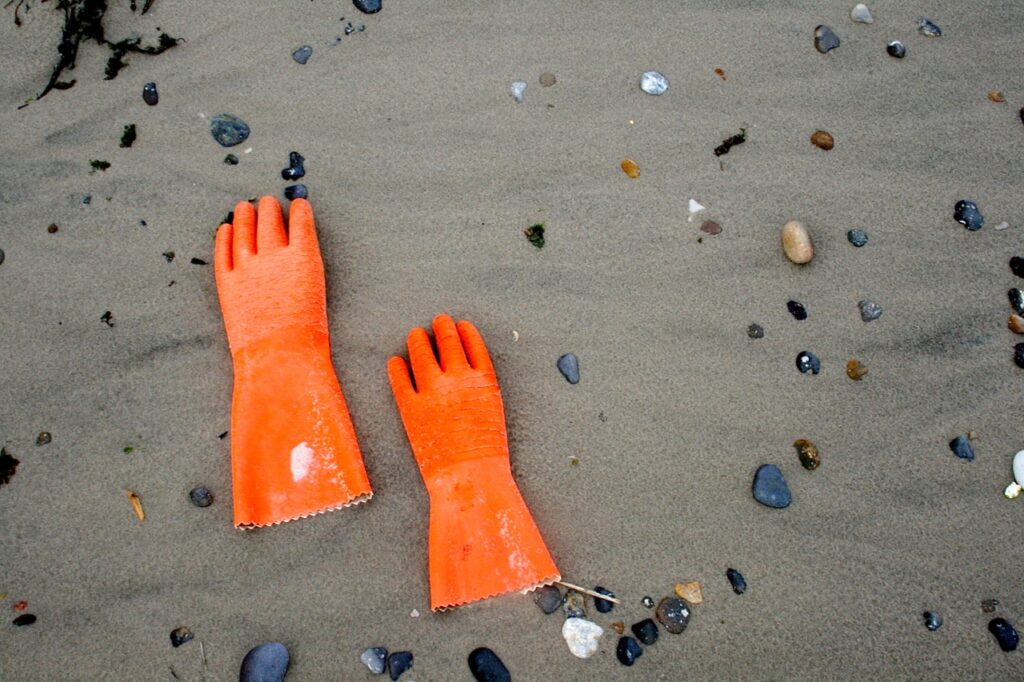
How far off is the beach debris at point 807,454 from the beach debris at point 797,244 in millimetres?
648

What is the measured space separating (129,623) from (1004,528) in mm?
2813

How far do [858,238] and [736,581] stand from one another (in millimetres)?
1313

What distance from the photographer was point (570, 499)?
7.57 ft

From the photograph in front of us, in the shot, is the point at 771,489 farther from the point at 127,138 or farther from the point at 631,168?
the point at 127,138

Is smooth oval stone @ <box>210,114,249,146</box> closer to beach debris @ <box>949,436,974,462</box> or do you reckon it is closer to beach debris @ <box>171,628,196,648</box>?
beach debris @ <box>171,628,196,648</box>

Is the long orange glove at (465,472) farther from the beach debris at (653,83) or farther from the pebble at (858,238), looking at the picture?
the pebble at (858,238)

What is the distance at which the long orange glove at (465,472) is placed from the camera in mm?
2143

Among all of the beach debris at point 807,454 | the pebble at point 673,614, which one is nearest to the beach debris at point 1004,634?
the beach debris at point 807,454

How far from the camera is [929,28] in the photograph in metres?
2.83

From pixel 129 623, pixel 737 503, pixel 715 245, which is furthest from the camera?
pixel 715 245

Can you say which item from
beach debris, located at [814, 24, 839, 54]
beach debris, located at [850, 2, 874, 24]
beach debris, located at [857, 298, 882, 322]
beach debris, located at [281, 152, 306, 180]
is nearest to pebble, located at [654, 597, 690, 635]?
beach debris, located at [857, 298, 882, 322]

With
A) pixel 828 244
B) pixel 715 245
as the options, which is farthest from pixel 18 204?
pixel 828 244

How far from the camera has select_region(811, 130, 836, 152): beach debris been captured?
105 inches

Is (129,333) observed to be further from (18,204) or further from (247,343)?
(18,204)
